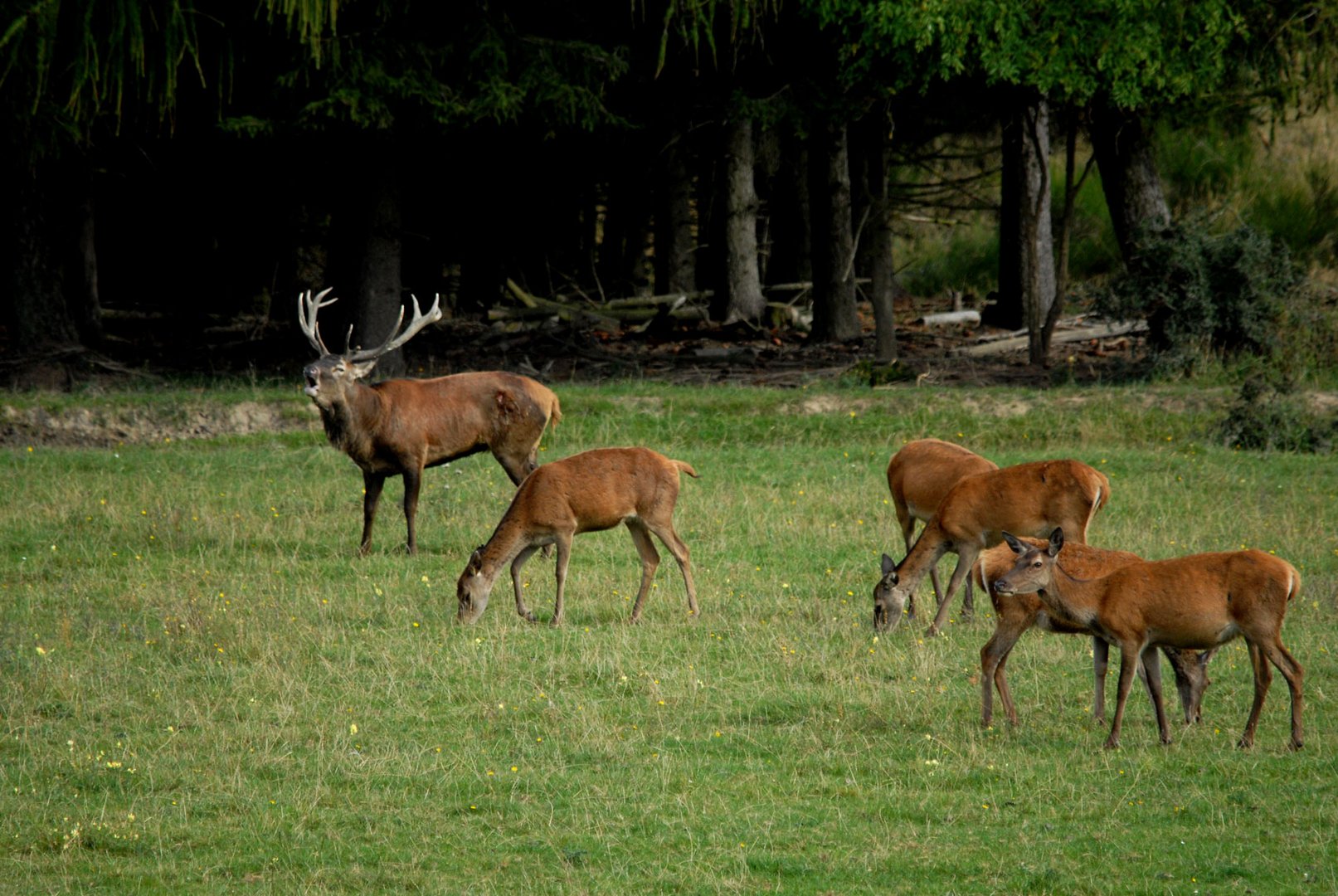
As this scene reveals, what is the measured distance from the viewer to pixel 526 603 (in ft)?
36.7

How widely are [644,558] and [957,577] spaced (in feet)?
6.94

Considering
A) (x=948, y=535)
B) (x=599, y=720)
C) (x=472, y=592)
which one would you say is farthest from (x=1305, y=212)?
(x=599, y=720)

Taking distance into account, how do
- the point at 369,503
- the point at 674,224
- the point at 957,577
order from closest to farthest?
1. the point at 957,577
2. the point at 369,503
3. the point at 674,224

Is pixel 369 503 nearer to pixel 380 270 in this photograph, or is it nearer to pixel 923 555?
pixel 923 555

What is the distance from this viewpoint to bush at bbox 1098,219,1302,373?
63.5 feet

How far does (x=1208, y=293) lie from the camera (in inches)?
764

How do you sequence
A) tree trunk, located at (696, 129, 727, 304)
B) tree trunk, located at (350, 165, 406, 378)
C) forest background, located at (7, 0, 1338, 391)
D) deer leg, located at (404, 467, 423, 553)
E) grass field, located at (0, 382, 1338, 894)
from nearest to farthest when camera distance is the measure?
grass field, located at (0, 382, 1338, 894), deer leg, located at (404, 467, 423, 553), forest background, located at (7, 0, 1338, 391), tree trunk, located at (350, 165, 406, 378), tree trunk, located at (696, 129, 727, 304)

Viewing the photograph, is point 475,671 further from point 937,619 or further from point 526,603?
point 937,619

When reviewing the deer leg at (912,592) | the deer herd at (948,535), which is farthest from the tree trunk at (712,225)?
the deer leg at (912,592)

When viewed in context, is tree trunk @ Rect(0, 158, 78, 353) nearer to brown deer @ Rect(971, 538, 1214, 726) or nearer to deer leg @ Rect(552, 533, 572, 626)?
deer leg @ Rect(552, 533, 572, 626)

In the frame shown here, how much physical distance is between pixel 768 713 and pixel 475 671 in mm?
1758

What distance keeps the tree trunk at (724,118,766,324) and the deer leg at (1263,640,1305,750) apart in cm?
1683

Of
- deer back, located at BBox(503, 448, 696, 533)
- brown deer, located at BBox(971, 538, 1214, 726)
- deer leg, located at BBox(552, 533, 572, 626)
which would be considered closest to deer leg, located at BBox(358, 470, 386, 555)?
deer back, located at BBox(503, 448, 696, 533)

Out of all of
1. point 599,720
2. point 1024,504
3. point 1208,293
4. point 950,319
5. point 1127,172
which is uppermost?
point 1127,172
